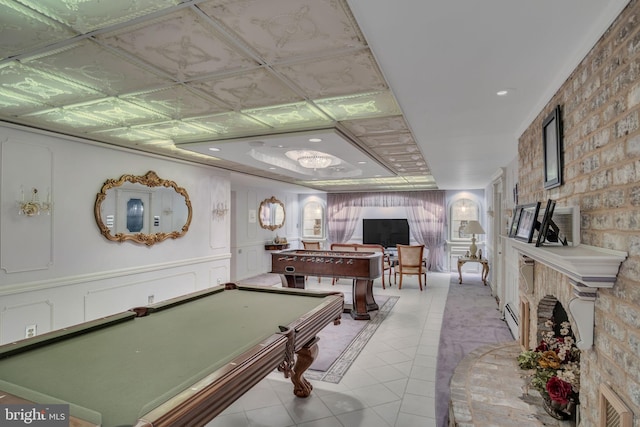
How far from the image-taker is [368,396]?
2783 millimetres

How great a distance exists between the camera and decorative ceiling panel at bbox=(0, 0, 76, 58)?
4.75 ft

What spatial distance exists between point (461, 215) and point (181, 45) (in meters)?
9.02

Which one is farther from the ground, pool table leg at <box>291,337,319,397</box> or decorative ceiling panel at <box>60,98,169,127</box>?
decorative ceiling panel at <box>60,98,169,127</box>

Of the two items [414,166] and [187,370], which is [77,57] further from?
[414,166]

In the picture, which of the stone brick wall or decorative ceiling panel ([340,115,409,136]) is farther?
decorative ceiling panel ([340,115,409,136])

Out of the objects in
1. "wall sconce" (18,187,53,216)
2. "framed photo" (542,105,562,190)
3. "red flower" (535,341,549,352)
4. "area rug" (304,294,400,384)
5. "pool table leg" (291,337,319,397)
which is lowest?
"area rug" (304,294,400,384)

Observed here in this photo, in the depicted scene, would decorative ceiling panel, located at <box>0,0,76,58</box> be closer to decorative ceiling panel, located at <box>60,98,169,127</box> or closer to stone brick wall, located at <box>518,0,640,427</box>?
decorative ceiling panel, located at <box>60,98,169,127</box>

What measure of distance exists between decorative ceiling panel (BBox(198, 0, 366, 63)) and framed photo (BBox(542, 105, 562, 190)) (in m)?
1.22

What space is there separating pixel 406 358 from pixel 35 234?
3.96 meters

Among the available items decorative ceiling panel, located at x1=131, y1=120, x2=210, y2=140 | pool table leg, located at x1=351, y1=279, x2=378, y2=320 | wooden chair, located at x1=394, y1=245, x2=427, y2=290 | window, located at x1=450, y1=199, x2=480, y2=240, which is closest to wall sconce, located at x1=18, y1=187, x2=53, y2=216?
decorative ceiling panel, located at x1=131, y1=120, x2=210, y2=140

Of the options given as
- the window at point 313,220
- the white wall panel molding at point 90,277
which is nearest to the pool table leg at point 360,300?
the white wall panel molding at point 90,277

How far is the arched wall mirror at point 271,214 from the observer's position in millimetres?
8903

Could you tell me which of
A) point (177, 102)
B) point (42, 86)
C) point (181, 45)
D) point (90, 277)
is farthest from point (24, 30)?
point (90, 277)

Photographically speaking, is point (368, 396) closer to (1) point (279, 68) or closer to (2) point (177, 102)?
(1) point (279, 68)
